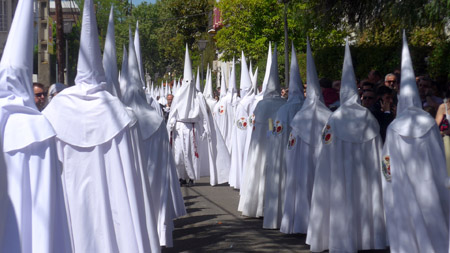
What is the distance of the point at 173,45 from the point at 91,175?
51.9 meters

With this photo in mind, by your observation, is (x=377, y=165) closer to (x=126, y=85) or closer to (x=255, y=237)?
(x=255, y=237)

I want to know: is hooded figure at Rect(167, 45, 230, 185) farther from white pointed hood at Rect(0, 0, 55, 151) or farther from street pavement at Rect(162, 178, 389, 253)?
white pointed hood at Rect(0, 0, 55, 151)

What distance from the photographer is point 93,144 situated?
20.7ft

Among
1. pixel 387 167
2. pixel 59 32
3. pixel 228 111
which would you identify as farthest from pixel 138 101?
pixel 59 32

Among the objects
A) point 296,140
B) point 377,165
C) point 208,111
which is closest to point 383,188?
point 377,165

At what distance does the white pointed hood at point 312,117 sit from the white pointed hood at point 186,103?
Result: 5647mm

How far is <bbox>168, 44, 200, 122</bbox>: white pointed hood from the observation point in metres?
14.8

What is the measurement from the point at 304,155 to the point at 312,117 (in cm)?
47

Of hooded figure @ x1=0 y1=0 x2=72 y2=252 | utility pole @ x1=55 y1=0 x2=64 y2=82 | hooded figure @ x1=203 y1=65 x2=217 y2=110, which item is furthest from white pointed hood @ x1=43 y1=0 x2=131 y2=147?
utility pole @ x1=55 y1=0 x2=64 y2=82

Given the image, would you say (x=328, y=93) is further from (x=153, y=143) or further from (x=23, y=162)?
(x=23, y=162)

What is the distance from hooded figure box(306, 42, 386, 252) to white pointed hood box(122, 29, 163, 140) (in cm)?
209

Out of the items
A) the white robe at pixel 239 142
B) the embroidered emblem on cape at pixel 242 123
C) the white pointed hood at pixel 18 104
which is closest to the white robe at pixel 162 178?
the white pointed hood at pixel 18 104

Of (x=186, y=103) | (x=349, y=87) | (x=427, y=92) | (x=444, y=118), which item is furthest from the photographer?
(x=186, y=103)

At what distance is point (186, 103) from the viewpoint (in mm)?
14750
